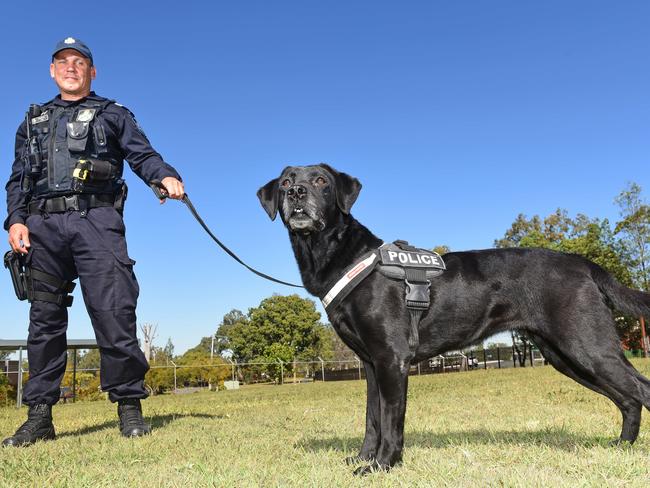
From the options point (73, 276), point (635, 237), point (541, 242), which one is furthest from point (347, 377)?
point (73, 276)

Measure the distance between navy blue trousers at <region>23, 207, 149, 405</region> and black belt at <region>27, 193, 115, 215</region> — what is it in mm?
54

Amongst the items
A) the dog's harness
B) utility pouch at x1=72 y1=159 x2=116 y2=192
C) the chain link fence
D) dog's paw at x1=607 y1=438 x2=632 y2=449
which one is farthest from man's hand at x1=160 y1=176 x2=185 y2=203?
the chain link fence

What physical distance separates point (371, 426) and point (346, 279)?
3.67 ft

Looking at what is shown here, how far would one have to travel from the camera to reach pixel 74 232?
527 centimetres

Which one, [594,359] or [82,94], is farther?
[82,94]

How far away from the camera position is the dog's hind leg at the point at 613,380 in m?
3.84

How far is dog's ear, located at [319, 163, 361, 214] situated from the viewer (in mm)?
4143

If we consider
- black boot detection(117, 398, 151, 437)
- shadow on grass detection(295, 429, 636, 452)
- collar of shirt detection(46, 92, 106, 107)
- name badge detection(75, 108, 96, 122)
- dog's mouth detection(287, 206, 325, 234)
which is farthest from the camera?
collar of shirt detection(46, 92, 106, 107)

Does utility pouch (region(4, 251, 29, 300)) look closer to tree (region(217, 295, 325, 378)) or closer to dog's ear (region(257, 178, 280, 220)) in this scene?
dog's ear (region(257, 178, 280, 220))

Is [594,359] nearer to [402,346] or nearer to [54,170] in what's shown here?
[402,346]

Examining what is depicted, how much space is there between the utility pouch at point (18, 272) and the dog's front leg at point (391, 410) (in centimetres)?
389

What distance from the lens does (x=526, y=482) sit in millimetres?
2961

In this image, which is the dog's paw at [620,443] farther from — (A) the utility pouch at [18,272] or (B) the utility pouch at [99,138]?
(A) the utility pouch at [18,272]

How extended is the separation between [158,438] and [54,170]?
9.24 ft
